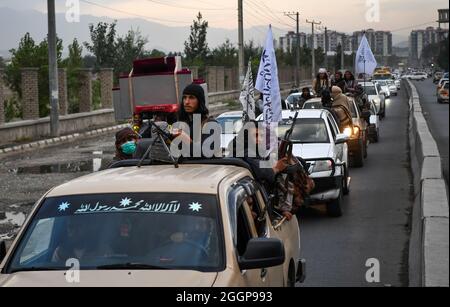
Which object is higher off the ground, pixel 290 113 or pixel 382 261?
pixel 290 113

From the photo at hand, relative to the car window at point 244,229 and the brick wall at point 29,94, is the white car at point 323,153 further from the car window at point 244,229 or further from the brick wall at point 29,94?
the brick wall at point 29,94

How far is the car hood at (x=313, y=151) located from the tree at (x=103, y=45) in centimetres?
4696

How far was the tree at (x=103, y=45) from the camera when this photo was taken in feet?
196

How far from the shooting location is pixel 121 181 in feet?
17.6

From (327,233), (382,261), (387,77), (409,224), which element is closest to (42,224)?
(382,261)

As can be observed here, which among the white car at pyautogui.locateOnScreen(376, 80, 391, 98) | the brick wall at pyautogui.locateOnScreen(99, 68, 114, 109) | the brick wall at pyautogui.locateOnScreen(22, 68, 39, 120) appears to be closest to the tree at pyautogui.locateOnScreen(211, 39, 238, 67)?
the white car at pyautogui.locateOnScreen(376, 80, 391, 98)

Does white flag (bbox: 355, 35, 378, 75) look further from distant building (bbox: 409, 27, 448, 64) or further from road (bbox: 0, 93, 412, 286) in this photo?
road (bbox: 0, 93, 412, 286)

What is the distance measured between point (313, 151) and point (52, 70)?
19.9 meters

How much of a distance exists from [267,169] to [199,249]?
103 inches

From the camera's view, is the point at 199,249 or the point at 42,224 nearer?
the point at 199,249

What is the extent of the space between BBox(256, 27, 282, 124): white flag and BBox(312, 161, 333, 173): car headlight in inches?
49.3

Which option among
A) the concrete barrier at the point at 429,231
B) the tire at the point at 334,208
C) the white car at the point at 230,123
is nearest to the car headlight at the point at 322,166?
the tire at the point at 334,208

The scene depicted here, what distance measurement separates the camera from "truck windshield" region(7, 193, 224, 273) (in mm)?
4859
